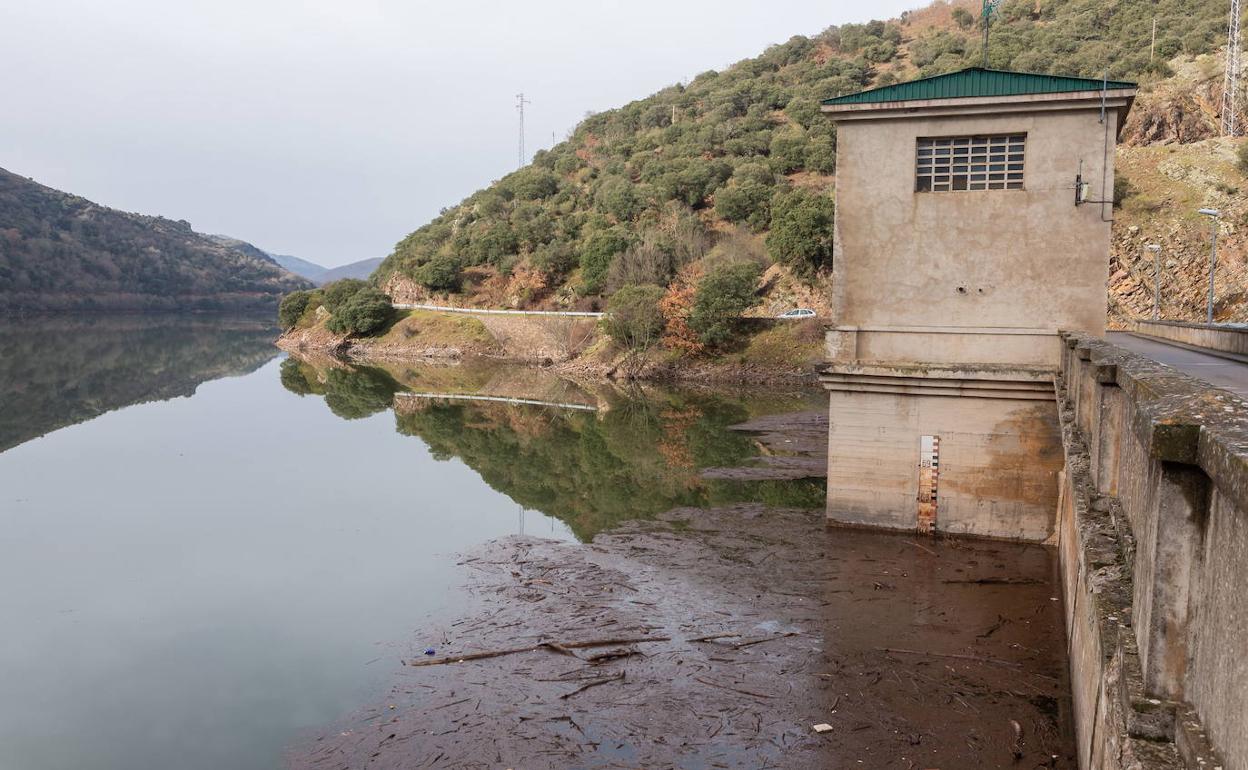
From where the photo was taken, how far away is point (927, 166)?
601 inches

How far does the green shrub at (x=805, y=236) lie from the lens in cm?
4978

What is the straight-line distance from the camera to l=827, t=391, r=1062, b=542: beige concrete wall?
15.0 meters

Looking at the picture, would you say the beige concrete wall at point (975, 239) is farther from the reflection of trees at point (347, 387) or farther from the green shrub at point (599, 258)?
the green shrub at point (599, 258)

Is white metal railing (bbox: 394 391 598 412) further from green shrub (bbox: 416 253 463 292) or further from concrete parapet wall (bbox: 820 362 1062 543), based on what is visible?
green shrub (bbox: 416 253 463 292)

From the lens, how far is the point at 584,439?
30.0 meters

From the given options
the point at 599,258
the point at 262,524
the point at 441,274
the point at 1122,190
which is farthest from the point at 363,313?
the point at 1122,190

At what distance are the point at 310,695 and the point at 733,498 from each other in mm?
11390

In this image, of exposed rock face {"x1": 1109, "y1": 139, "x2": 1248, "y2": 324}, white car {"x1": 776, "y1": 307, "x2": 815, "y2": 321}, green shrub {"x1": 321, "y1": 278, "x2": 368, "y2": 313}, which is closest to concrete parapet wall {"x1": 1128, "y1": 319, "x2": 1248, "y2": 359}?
exposed rock face {"x1": 1109, "y1": 139, "x2": 1248, "y2": 324}

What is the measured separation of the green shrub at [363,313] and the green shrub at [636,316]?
977 inches

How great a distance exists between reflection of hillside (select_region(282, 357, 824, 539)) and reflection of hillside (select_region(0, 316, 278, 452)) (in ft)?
27.1

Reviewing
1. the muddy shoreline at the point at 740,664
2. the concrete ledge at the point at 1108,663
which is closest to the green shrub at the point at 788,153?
the muddy shoreline at the point at 740,664

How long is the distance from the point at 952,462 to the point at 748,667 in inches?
257

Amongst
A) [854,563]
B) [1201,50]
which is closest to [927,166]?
[854,563]

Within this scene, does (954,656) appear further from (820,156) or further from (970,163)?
(820,156)
